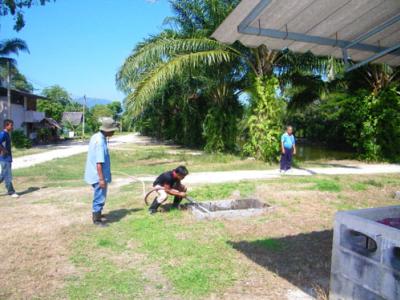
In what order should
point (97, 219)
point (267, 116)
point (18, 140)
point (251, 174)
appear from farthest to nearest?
point (18, 140) < point (267, 116) < point (251, 174) < point (97, 219)

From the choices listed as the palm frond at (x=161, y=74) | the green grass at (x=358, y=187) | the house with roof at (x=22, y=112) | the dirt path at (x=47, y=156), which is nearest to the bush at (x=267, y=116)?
the palm frond at (x=161, y=74)

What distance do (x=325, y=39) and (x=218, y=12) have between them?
1093cm

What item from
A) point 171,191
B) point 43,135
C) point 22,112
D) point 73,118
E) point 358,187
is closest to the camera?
point 171,191

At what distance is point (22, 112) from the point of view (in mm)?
37438

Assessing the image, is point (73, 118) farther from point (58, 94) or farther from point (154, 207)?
point (154, 207)

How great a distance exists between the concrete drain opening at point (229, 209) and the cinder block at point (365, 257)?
351cm

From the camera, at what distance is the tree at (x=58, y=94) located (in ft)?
275

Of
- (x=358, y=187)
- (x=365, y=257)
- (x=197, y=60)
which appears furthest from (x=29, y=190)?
(x=365, y=257)

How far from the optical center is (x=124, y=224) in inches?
260

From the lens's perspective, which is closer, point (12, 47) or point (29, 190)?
point (29, 190)

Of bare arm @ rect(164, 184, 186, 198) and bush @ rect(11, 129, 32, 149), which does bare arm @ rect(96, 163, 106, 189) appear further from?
bush @ rect(11, 129, 32, 149)

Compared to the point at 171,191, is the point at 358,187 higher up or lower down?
lower down

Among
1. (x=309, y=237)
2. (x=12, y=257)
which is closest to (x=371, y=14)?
(x=309, y=237)

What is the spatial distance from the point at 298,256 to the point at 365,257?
6.65ft
